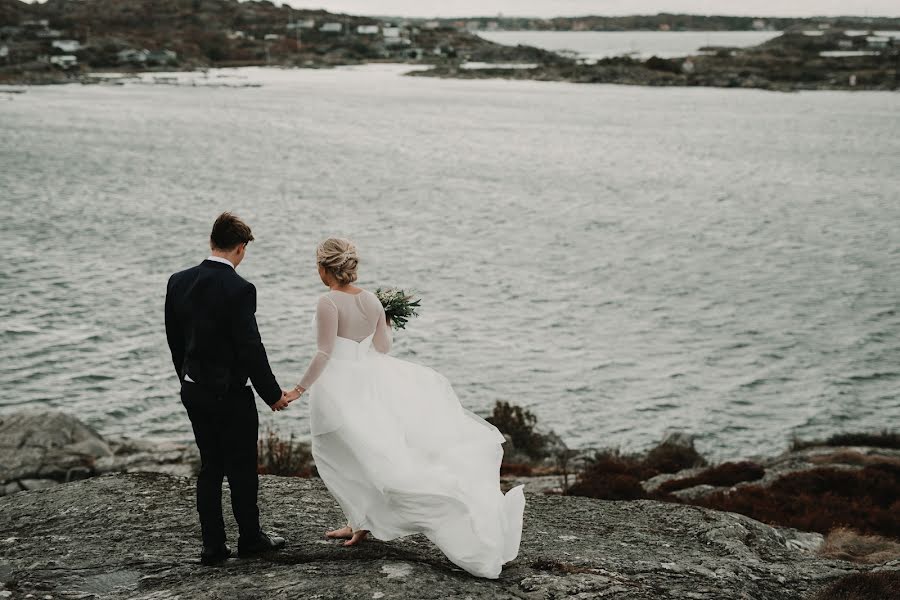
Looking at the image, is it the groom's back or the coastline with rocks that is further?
the coastline with rocks

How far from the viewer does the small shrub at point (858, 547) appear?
9719mm

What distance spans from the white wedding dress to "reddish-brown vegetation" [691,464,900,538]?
6.58m

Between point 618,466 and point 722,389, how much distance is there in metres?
12.3

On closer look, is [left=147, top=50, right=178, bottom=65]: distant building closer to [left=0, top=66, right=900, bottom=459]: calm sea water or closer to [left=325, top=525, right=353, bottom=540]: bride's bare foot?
[left=0, top=66, right=900, bottom=459]: calm sea water

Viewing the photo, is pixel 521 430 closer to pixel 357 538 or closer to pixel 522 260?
pixel 357 538

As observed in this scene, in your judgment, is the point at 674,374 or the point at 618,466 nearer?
the point at 618,466

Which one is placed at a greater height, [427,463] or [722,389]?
[427,463]

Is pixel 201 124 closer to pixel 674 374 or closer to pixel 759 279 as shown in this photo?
pixel 759 279

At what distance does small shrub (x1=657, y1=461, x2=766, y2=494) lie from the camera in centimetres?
1395

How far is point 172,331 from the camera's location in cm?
641

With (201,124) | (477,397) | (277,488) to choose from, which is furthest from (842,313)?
(201,124)

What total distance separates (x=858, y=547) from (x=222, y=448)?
324 inches

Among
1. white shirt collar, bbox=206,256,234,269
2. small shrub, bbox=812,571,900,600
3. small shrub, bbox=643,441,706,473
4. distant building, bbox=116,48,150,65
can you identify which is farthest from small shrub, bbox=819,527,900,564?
distant building, bbox=116,48,150,65

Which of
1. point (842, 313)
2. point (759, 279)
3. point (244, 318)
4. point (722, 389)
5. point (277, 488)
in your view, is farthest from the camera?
point (759, 279)
